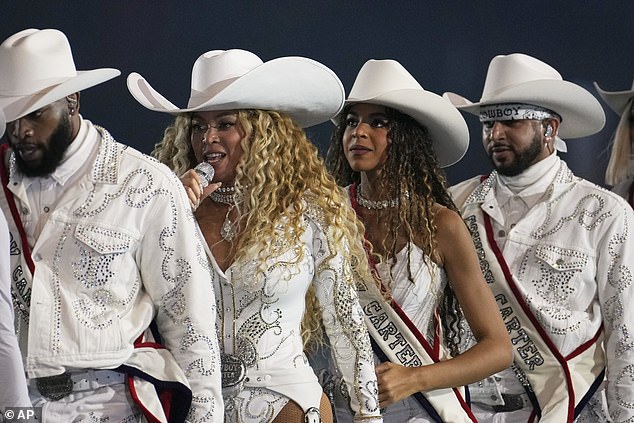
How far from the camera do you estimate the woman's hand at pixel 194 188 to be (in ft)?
10.5

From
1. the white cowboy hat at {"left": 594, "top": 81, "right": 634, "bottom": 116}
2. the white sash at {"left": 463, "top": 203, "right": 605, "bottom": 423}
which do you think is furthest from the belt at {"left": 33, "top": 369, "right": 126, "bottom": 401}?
the white cowboy hat at {"left": 594, "top": 81, "right": 634, "bottom": 116}

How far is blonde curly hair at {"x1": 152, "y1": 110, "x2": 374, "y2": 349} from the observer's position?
3.30m

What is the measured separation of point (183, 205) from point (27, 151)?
340 mm

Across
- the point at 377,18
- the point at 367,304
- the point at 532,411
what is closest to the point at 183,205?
the point at 367,304

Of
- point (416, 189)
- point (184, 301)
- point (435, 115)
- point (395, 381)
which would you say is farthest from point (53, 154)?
point (435, 115)

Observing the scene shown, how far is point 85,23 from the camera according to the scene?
4.52 m

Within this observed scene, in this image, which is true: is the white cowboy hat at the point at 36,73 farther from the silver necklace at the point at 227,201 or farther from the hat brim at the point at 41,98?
the silver necklace at the point at 227,201

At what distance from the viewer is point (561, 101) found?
14.6ft

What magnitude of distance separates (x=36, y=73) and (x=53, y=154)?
7.5 inches

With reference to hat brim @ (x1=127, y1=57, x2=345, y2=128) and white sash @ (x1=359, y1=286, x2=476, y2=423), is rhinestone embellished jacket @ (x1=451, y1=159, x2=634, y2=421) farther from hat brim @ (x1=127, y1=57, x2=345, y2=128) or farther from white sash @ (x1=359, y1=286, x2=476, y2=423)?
hat brim @ (x1=127, y1=57, x2=345, y2=128)

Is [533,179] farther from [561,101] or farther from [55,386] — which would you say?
[55,386]

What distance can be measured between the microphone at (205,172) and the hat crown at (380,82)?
2.28 feet

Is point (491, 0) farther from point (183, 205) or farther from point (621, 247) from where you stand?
point (183, 205)

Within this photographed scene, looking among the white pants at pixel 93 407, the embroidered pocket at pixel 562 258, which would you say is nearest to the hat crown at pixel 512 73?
the embroidered pocket at pixel 562 258
